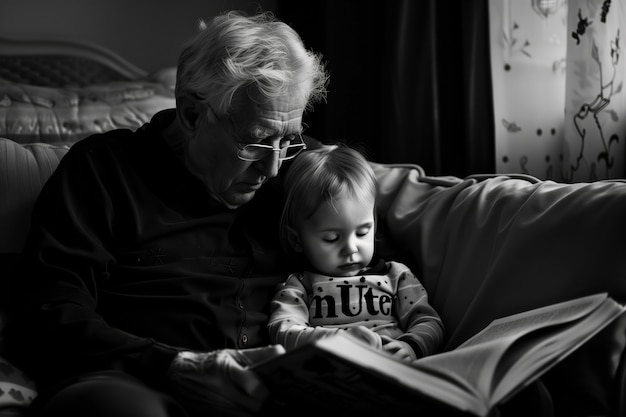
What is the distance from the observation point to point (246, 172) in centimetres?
145

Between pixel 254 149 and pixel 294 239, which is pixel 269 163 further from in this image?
pixel 294 239

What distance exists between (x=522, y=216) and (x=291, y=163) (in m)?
0.53

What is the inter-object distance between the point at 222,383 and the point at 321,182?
0.55 meters

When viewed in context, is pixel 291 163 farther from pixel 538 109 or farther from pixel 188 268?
pixel 538 109

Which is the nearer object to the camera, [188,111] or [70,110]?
[188,111]

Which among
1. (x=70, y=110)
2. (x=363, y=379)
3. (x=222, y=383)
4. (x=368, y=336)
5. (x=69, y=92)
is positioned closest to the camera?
(x=363, y=379)

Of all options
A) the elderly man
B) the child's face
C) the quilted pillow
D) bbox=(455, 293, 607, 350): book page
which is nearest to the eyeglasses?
the elderly man

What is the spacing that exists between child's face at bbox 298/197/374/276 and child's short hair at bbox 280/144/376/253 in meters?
0.02

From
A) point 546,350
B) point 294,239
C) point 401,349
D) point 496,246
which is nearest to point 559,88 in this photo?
point 496,246

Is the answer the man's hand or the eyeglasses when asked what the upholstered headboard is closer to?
the eyeglasses

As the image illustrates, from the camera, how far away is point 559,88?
2.25 m

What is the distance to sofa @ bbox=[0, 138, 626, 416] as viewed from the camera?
1111 mm

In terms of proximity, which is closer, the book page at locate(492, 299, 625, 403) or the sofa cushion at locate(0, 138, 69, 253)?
the book page at locate(492, 299, 625, 403)

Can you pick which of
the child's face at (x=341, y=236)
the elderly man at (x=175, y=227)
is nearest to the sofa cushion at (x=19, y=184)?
the elderly man at (x=175, y=227)
